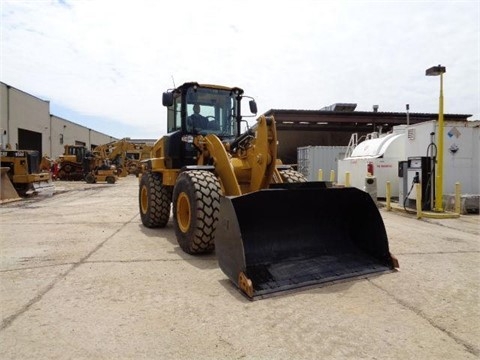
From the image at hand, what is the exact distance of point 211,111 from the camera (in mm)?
6742

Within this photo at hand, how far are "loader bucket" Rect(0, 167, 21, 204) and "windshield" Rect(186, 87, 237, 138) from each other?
969 cm

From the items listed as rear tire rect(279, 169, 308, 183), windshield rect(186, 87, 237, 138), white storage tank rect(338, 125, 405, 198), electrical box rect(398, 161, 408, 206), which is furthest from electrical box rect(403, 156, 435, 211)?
windshield rect(186, 87, 237, 138)

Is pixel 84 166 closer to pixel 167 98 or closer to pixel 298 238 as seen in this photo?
pixel 167 98

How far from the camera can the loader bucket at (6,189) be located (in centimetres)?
1295

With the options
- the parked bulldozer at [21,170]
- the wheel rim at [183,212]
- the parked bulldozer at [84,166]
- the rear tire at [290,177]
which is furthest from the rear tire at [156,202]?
the parked bulldozer at [84,166]

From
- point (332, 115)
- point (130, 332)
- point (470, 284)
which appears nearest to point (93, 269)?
point (130, 332)

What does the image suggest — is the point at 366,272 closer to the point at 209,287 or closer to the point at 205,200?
the point at 209,287

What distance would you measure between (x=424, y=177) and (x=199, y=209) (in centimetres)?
745

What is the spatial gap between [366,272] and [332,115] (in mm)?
24258

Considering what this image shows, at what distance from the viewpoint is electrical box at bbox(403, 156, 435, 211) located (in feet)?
32.1

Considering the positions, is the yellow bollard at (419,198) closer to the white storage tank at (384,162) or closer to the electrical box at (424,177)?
the electrical box at (424,177)

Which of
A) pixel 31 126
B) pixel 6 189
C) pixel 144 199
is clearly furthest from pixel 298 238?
pixel 31 126

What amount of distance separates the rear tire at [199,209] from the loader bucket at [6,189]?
10.5 m

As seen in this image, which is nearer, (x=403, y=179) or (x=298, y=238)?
(x=298, y=238)
